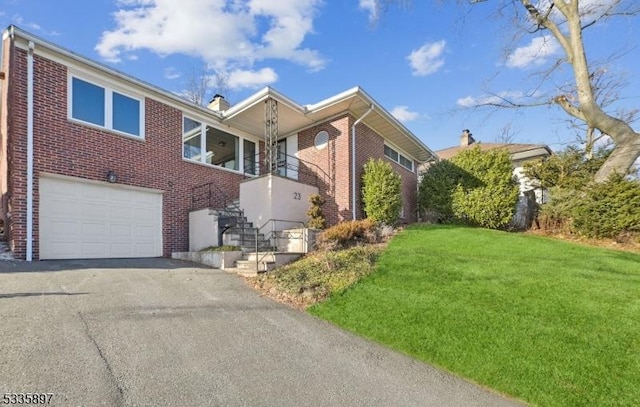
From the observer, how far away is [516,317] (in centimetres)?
475

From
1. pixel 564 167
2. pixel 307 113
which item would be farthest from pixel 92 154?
pixel 564 167

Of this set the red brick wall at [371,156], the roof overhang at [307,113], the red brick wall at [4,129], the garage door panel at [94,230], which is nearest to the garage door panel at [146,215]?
the garage door panel at [94,230]

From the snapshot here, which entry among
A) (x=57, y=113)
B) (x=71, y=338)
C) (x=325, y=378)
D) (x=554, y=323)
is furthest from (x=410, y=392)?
(x=57, y=113)

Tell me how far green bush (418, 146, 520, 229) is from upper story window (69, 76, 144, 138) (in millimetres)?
10163

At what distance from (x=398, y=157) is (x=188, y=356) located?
13.4 m

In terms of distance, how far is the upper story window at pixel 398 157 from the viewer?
573 inches

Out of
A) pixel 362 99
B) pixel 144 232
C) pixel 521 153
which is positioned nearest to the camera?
pixel 144 232

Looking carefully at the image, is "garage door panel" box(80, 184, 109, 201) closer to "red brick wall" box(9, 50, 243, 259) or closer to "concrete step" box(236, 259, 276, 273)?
"red brick wall" box(9, 50, 243, 259)

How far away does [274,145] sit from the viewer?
1197cm

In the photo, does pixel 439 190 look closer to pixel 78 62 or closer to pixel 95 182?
pixel 95 182

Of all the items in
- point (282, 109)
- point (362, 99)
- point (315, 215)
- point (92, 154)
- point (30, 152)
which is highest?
point (362, 99)

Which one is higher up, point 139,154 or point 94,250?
point 139,154

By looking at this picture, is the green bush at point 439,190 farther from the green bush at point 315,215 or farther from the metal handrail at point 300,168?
the green bush at point 315,215

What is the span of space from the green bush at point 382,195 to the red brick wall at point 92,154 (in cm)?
493
